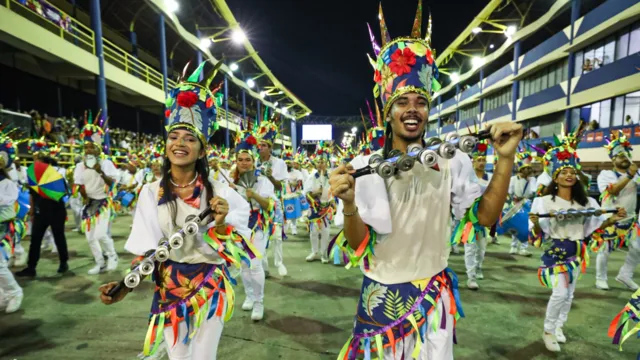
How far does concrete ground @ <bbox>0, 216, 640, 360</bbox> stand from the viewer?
3518 mm

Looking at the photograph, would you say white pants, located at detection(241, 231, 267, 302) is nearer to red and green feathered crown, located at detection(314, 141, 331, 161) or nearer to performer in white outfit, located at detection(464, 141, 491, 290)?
performer in white outfit, located at detection(464, 141, 491, 290)

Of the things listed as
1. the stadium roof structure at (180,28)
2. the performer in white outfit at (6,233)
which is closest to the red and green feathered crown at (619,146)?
the performer in white outfit at (6,233)

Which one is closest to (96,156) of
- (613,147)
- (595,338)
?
(595,338)

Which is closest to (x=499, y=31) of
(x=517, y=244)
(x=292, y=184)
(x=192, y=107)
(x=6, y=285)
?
(x=517, y=244)

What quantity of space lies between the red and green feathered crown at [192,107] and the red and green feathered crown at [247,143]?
1950mm

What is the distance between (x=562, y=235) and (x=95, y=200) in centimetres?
709

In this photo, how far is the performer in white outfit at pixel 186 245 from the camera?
2.16 meters

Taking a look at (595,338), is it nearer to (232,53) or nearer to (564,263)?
(564,263)

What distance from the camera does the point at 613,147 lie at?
20.3ft

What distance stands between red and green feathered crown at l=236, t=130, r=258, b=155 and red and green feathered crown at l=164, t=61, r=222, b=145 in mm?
1950

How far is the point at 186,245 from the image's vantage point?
7.25 feet

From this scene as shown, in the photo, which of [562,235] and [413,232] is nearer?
[413,232]

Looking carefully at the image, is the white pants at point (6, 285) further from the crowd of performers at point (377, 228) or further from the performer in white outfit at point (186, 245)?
the performer in white outfit at point (186, 245)

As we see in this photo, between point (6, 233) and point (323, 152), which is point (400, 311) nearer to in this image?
point (6, 233)
